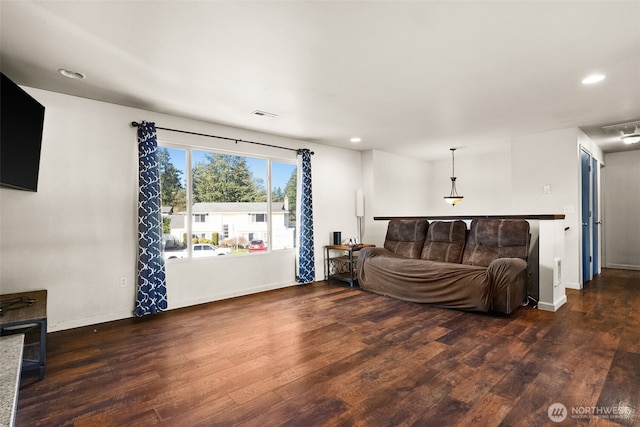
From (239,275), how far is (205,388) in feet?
8.27

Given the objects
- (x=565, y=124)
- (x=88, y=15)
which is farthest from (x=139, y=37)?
(x=565, y=124)

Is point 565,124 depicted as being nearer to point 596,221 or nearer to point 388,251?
point 596,221

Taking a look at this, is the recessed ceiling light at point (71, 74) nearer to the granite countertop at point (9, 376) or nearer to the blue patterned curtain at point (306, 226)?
the granite countertop at point (9, 376)

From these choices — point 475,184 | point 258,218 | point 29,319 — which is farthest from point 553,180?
point 29,319

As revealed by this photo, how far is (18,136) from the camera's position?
7.97 feet

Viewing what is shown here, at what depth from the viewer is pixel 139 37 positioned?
2.22 meters

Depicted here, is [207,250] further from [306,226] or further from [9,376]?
[9,376]

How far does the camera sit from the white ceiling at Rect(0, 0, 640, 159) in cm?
196

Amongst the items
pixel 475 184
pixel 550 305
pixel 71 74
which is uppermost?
pixel 71 74

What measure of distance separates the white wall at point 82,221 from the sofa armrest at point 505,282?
11.9 feet

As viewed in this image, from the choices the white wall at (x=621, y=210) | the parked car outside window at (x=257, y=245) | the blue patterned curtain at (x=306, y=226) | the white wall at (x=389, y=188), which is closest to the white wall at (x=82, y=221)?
the parked car outside window at (x=257, y=245)

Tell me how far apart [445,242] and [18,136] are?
15.5ft

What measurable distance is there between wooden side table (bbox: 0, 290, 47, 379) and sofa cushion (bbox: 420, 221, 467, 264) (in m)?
4.19

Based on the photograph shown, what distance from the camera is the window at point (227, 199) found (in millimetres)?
4059
